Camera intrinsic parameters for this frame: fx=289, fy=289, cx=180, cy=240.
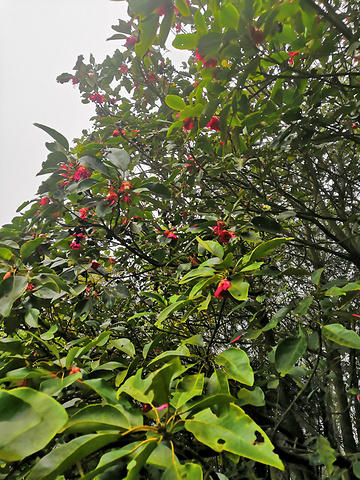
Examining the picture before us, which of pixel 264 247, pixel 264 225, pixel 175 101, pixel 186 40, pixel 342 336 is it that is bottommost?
pixel 342 336

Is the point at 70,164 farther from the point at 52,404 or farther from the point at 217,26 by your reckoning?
the point at 52,404

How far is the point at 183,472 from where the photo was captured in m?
0.50

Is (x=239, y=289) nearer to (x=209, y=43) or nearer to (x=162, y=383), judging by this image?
(x=162, y=383)

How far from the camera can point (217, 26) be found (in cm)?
120

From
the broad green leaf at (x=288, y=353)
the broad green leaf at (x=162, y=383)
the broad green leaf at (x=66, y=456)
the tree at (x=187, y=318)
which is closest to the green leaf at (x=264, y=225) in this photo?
the tree at (x=187, y=318)

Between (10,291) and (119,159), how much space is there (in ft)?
2.97

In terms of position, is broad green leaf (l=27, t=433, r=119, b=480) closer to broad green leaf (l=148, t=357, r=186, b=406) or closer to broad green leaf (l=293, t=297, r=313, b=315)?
broad green leaf (l=148, t=357, r=186, b=406)

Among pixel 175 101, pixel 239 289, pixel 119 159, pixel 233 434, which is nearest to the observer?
pixel 233 434

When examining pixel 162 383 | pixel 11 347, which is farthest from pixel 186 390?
pixel 11 347

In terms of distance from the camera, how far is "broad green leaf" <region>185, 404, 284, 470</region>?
0.46 metres

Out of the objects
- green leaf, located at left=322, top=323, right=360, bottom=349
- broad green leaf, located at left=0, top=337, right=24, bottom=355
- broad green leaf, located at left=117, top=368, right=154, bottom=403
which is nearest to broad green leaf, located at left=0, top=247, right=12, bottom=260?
broad green leaf, located at left=0, top=337, right=24, bottom=355

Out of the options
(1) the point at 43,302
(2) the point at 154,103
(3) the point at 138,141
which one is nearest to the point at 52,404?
(1) the point at 43,302

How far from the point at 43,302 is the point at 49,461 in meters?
1.26

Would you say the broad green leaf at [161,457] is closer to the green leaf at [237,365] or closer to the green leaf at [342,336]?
the green leaf at [237,365]
